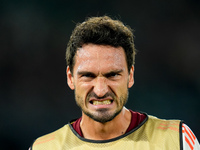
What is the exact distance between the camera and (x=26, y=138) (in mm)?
3898

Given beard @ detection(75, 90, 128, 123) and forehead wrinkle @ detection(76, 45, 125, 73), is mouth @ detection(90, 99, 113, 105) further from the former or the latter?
forehead wrinkle @ detection(76, 45, 125, 73)

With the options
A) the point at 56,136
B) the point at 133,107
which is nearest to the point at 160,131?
the point at 56,136

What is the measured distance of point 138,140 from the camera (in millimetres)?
1955

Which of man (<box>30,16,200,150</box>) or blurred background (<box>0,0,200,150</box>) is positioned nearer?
man (<box>30,16,200,150</box>)

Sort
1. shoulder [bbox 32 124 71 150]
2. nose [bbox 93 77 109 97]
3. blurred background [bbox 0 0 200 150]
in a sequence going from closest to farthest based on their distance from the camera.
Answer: nose [bbox 93 77 109 97]
shoulder [bbox 32 124 71 150]
blurred background [bbox 0 0 200 150]

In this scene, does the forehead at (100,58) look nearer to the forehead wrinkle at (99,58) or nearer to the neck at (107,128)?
the forehead wrinkle at (99,58)

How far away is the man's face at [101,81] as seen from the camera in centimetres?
A: 184

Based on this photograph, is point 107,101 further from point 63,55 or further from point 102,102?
point 63,55

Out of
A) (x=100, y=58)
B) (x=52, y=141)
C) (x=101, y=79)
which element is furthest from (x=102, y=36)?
(x=52, y=141)

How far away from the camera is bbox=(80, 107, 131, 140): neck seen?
2.00 m

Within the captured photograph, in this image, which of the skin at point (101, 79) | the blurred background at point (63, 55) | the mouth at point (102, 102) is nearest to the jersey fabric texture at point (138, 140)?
the skin at point (101, 79)

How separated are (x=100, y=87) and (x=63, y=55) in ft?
8.05

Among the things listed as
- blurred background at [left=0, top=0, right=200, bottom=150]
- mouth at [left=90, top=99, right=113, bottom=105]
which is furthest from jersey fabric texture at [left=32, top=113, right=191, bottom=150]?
blurred background at [left=0, top=0, right=200, bottom=150]

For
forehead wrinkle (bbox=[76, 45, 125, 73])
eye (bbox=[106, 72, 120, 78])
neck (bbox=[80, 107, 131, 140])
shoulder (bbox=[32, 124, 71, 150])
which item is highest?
forehead wrinkle (bbox=[76, 45, 125, 73])
